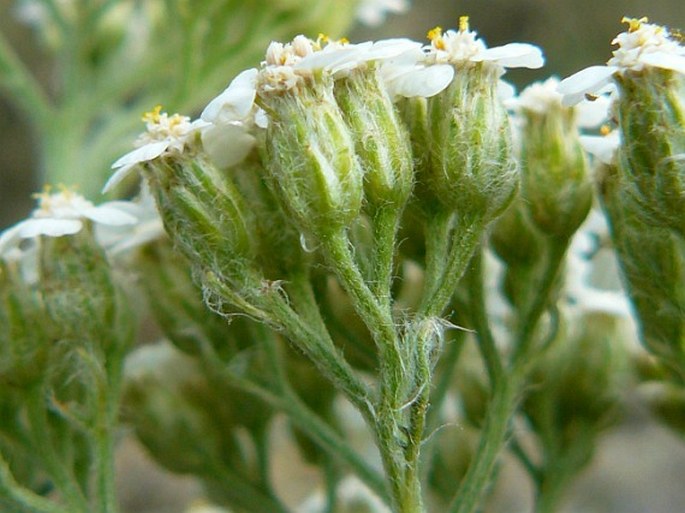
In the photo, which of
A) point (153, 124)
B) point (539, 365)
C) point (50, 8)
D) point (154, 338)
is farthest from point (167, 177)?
point (154, 338)

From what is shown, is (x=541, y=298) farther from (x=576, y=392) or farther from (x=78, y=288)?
(x=78, y=288)

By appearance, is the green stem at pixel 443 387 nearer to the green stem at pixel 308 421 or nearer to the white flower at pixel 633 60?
the green stem at pixel 308 421

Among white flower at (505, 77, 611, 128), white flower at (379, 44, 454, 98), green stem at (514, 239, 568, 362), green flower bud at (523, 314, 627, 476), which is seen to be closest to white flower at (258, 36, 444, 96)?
white flower at (379, 44, 454, 98)

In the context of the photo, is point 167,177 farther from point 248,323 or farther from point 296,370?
point 296,370

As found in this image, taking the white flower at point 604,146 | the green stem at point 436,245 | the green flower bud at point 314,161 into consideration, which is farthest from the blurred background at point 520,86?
the green flower bud at point 314,161

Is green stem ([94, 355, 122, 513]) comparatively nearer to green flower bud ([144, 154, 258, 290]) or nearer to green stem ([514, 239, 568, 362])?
green flower bud ([144, 154, 258, 290])

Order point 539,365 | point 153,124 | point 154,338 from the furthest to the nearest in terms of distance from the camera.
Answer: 1. point 154,338
2. point 539,365
3. point 153,124
